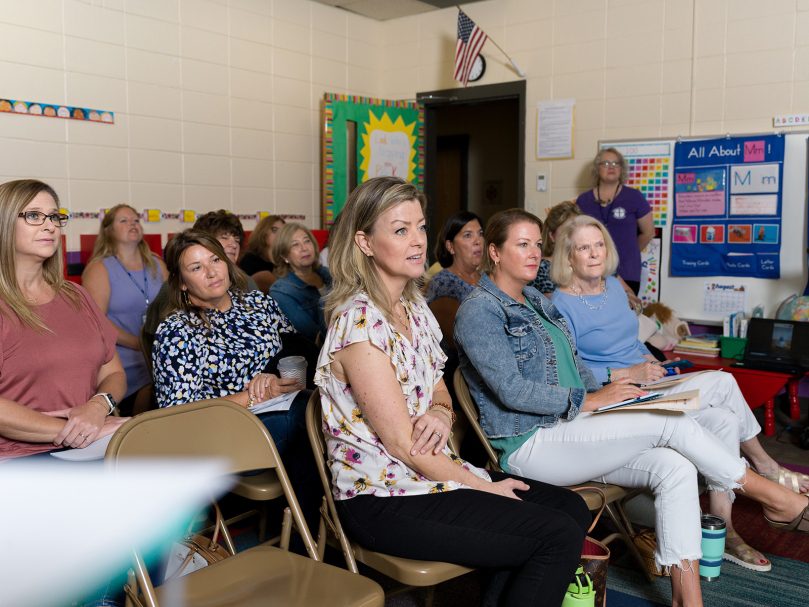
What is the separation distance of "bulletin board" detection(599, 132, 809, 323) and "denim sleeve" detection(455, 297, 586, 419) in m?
3.16

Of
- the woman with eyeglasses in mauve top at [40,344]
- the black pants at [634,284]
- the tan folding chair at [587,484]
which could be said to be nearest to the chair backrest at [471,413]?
the tan folding chair at [587,484]

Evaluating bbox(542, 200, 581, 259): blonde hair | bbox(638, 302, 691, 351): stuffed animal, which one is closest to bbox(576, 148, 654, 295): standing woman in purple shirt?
bbox(638, 302, 691, 351): stuffed animal

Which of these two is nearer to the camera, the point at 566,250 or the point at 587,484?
the point at 587,484

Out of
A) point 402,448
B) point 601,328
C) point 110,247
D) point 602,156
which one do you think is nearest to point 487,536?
point 402,448

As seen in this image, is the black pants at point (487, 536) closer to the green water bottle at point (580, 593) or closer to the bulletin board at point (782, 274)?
the green water bottle at point (580, 593)

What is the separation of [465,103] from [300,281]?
3082mm

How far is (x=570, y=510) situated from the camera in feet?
6.59

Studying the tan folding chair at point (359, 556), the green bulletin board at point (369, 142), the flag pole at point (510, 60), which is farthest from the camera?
the green bulletin board at point (369, 142)

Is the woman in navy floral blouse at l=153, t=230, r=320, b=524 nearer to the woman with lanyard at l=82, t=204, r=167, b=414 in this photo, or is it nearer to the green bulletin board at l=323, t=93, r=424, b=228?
the woman with lanyard at l=82, t=204, r=167, b=414

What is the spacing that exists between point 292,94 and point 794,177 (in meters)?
3.45

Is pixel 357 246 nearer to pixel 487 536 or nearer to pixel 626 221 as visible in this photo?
pixel 487 536

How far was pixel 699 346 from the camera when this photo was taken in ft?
15.3

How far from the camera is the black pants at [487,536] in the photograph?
1769mm

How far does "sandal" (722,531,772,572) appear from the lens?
266 centimetres
